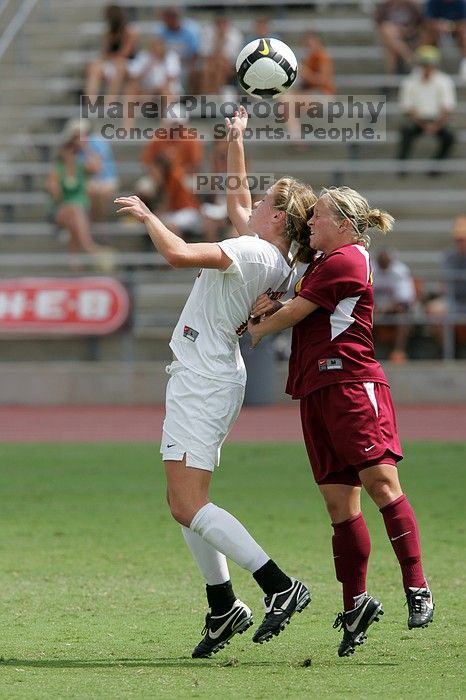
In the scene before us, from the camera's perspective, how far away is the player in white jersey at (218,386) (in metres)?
6.01

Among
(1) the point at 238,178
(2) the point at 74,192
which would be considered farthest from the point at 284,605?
(2) the point at 74,192

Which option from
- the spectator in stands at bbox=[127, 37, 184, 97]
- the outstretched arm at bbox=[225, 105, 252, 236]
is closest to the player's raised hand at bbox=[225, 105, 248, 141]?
the outstretched arm at bbox=[225, 105, 252, 236]

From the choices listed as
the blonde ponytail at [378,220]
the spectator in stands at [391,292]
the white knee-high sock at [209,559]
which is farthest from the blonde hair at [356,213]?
the spectator in stands at [391,292]

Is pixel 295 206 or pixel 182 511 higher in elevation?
pixel 295 206

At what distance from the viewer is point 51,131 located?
22984mm

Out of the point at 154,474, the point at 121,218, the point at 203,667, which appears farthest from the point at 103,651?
the point at 121,218

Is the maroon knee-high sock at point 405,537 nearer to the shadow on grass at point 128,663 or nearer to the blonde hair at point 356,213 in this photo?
the shadow on grass at point 128,663

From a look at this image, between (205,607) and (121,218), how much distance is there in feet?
47.9

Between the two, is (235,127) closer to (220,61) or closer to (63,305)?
(63,305)

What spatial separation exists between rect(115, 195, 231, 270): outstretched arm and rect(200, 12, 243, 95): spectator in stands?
15.8 metres

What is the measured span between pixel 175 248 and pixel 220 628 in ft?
5.66

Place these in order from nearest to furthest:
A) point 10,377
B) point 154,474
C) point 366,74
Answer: point 154,474 < point 10,377 < point 366,74

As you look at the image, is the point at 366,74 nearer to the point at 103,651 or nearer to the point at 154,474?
the point at 154,474

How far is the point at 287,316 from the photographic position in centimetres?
609
